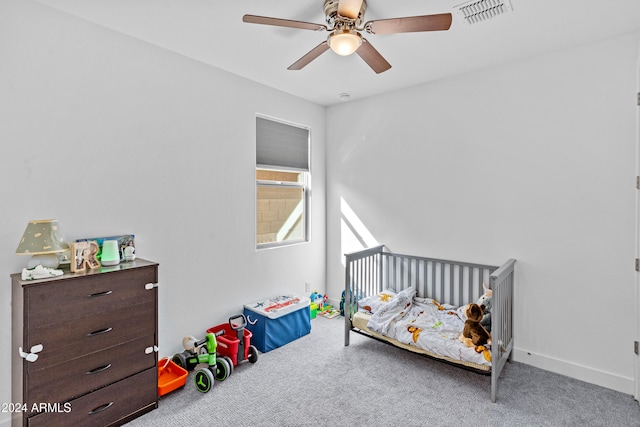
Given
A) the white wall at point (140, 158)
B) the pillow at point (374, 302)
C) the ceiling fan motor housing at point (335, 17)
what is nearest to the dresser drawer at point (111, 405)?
the white wall at point (140, 158)

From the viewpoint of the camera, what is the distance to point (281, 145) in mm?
3727

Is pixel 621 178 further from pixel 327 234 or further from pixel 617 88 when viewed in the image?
pixel 327 234

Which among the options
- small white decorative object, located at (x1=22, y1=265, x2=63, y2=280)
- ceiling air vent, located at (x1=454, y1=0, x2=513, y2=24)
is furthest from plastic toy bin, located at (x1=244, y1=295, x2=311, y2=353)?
ceiling air vent, located at (x1=454, y1=0, x2=513, y2=24)

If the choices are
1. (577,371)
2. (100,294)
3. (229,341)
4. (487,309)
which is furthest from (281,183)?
(577,371)

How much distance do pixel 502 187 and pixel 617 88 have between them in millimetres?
1026

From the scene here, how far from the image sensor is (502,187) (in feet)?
9.67

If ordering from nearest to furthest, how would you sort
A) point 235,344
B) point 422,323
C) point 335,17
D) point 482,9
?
point 335,17, point 482,9, point 235,344, point 422,323

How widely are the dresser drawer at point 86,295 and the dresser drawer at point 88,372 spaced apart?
0.25 meters

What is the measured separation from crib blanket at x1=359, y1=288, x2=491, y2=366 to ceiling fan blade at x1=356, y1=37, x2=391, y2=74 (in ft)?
6.67

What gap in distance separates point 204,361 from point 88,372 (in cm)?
86

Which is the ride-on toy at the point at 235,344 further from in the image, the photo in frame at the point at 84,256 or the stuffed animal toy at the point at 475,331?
the stuffed animal toy at the point at 475,331

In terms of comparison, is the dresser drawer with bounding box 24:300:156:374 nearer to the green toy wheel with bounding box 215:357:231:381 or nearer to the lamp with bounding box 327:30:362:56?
the green toy wheel with bounding box 215:357:231:381

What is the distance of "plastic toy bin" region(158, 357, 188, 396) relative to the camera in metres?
2.32

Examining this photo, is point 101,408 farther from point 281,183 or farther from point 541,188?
point 541,188
